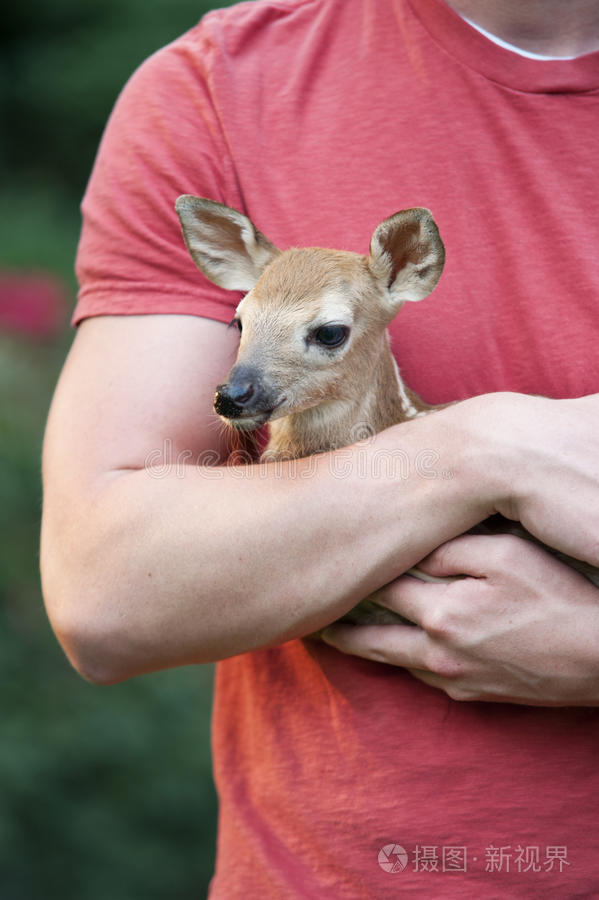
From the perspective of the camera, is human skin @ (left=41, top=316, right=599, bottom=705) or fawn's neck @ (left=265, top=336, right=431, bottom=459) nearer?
human skin @ (left=41, top=316, right=599, bottom=705)

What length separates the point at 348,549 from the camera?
1343 mm

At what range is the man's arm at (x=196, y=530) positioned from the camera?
1343mm

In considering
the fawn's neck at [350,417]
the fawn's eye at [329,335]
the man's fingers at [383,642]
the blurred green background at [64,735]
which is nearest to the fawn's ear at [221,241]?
the fawn's eye at [329,335]

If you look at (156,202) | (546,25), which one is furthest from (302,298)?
(546,25)

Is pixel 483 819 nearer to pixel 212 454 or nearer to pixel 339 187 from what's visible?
pixel 212 454

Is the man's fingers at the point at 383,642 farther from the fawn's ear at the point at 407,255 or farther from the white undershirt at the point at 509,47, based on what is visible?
the white undershirt at the point at 509,47

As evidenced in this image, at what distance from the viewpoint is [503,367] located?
151 cm

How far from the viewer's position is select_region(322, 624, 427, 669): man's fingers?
139 centimetres

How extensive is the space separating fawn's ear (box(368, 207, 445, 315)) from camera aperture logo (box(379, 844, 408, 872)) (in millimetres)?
867

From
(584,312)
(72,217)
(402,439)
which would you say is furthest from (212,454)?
(72,217)
